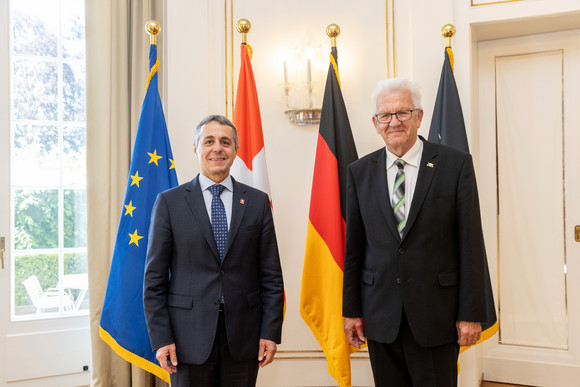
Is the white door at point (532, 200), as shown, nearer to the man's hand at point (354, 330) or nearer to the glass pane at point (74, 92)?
the man's hand at point (354, 330)

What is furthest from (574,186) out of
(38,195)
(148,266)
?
(38,195)

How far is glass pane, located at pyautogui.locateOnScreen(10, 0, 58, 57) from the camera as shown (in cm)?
275

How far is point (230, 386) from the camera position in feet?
5.29

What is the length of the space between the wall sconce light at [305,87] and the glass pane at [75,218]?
147 centimetres

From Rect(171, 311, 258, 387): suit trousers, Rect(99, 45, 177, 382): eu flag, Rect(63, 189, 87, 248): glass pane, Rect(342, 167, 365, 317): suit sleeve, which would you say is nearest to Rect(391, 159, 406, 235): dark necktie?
Rect(342, 167, 365, 317): suit sleeve

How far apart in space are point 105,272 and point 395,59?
2238mm

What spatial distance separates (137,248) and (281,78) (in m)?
1.36

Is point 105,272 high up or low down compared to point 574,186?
down

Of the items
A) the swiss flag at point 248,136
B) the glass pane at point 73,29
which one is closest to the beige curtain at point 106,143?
the glass pane at point 73,29

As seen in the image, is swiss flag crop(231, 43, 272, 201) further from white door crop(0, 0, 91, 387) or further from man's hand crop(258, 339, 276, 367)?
white door crop(0, 0, 91, 387)

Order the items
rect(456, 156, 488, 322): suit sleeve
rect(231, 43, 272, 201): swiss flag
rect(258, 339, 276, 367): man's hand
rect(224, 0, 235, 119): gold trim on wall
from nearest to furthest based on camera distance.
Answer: rect(456, 156, 488, 322): suit sleeve
rect(258, 339, 276, 367): man's hand
rect(231, 43, 272, 201): swiss flag
rect(224, 0, 235, 119): gold trim on wall

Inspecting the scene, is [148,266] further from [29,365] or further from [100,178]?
[29,365]

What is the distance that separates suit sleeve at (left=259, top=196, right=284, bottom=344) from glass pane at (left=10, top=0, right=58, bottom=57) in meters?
2.06

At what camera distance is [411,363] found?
1.61 metres
